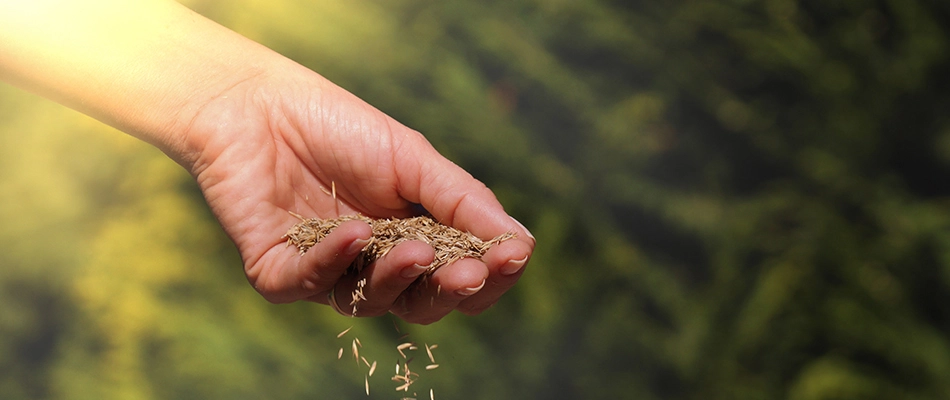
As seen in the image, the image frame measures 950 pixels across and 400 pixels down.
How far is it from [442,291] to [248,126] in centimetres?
70

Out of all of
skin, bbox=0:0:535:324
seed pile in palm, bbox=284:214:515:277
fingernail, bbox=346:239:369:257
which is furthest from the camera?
skin, bbox=0:0:535:324

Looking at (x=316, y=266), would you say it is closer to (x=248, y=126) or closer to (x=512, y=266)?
(x=512, y=266)

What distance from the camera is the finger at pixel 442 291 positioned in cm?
127

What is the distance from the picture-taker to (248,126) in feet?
5.43

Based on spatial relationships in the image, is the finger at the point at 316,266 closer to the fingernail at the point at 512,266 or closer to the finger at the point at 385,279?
the finger at the point at 385,279

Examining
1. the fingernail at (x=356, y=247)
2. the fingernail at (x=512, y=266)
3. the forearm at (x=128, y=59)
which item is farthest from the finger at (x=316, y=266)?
the forearm at (x=128, y=59)

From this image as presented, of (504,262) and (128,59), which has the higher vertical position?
(504,262)

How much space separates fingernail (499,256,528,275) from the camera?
1.31m

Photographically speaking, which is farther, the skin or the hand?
the skin

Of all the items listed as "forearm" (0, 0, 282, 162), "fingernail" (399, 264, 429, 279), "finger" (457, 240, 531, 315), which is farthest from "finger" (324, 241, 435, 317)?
"forearm" (0, 0, 282, 162)

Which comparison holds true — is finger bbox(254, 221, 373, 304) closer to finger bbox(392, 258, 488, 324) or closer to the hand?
the hand

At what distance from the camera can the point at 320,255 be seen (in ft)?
4.17

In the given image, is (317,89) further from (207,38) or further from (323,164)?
(207,38)

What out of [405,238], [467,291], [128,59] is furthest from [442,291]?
[128,59]
